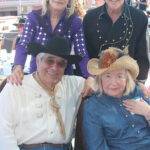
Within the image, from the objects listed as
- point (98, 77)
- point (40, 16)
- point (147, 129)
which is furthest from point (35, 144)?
point (40, 16)

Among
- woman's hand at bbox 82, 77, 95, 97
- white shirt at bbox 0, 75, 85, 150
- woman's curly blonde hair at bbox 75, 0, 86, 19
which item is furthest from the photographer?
woman's curly blonde hair at bbox 75, 0, 86, 19

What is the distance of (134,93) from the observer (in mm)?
1760

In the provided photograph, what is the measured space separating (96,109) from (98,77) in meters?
0.25

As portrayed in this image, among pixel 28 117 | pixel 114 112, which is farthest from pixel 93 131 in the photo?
pixel 28 117

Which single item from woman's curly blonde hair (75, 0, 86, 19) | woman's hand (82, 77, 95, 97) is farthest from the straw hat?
woman's curly blonde hair (75, 0, 86, 19)

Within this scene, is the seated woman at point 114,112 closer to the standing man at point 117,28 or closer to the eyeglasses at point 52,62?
the eyeglasses at point 52,62

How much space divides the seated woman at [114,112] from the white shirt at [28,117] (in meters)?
0.21

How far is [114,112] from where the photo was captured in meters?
1.64

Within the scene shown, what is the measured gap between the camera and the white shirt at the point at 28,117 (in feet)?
5.06

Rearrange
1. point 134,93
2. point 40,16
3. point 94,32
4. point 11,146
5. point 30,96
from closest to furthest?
point 11,146, point 30,96, point 134,93, point 40,16, point 94,32

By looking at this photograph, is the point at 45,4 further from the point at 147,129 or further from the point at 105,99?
the point at 147,129

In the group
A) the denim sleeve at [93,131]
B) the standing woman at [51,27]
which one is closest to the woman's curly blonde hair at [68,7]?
the standing woman at [51,27]

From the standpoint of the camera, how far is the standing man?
81.4 inches

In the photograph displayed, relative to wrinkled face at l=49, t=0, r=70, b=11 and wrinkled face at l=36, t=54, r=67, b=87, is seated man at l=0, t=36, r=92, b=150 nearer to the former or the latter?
wrinkled face at l=36, t=54, r=67, b=87
